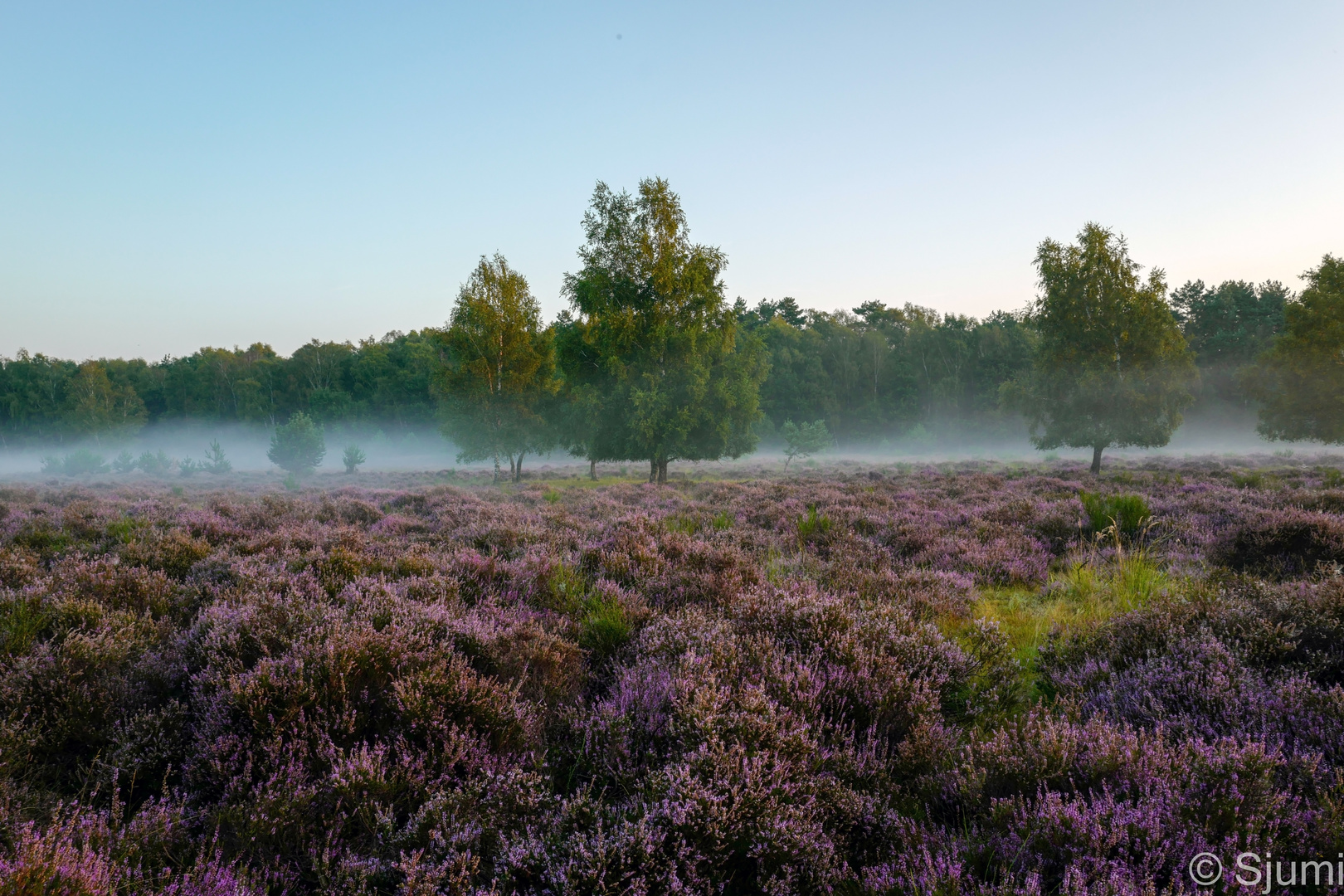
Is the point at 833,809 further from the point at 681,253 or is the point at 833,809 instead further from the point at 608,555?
the point at 681,253

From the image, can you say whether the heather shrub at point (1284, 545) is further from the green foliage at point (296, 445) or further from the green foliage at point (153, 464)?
the green foliage at point (153, 464)

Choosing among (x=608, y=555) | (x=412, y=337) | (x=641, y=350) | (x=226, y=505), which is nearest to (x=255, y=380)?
(x=412, y=337)

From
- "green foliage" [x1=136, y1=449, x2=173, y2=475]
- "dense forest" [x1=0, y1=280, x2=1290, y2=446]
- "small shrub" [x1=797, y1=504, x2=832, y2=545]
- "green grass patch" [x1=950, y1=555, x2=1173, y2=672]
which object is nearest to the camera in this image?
"green grass patch" [x1=950, y1=555, x2=1173, y2=672]

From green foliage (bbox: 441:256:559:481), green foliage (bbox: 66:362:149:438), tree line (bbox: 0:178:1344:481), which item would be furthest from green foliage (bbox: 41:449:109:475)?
green foliage (bbox: 66:362:149:438)

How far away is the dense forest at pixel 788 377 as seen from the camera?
2270 inches

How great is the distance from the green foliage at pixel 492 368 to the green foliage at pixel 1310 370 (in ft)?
99.6

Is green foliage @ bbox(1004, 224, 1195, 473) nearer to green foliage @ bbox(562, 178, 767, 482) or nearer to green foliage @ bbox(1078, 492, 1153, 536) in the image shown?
green foliage @ bbox(562, 178, 767, 482)

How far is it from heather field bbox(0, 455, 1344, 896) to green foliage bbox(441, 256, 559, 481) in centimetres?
2122

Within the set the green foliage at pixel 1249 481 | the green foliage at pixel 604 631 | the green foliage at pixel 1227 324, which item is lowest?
the green foliage at pixel 1249 481

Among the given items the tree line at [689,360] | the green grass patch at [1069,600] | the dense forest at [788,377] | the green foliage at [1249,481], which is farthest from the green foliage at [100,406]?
the green foliage at [1249,481]

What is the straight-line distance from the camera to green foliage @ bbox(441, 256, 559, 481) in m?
25.7

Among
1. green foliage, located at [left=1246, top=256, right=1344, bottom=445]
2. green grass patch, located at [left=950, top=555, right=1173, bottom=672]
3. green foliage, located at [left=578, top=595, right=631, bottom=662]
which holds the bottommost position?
green grass patch, located at [left=950, top=555, right=1173, bottom=672]

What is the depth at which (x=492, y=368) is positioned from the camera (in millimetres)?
26344

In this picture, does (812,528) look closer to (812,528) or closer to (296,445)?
(812,528)
